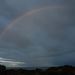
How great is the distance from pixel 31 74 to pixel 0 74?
20.5ft

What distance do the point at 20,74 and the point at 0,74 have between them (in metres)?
3.94

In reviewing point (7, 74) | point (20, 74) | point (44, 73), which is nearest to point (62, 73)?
point (44, 73)

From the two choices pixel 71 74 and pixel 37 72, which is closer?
pixel 71 74

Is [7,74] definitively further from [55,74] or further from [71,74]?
[71,74]

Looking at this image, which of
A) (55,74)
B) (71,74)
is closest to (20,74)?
(55,74)

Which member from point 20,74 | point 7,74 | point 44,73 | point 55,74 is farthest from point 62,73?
point 7,74

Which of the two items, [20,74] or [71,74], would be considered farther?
[20,74]

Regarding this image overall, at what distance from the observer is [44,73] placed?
131 feet

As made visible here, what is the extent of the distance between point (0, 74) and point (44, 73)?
8.63 meters

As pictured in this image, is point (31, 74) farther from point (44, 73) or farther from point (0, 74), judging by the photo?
point (0, 74)

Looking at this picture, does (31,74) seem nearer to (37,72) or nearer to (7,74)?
(37,72)

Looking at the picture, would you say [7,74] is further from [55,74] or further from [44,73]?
[55,74]

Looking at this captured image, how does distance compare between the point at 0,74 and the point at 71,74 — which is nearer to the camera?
the point at 71,74

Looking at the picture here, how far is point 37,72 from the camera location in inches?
1615
